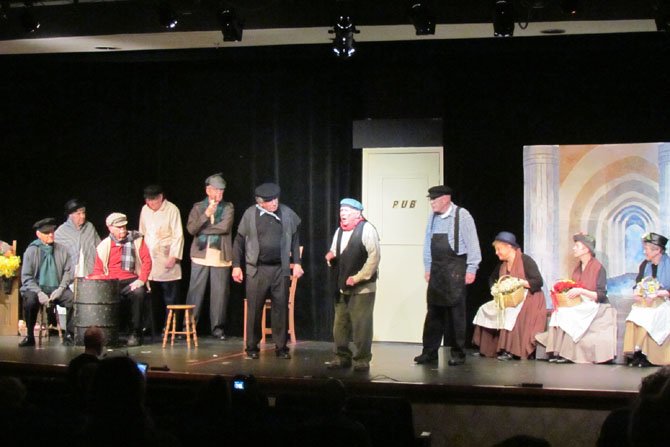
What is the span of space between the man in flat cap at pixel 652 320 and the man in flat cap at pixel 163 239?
446 centimetres

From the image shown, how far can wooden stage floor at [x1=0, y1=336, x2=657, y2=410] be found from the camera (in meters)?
6.42

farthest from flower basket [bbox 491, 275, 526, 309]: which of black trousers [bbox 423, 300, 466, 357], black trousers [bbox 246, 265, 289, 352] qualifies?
black trousers [bbox 246, 265, 289, 352]

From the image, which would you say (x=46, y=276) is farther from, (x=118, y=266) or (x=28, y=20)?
(x=28, y=20)

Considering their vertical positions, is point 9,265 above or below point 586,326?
above

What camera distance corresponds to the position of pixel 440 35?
8852 mm

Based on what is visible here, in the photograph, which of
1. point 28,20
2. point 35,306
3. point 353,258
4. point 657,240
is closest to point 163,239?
point 35,306

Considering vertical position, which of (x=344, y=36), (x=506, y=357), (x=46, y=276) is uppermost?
(x=344, y=36)

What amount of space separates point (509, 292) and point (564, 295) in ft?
1.57

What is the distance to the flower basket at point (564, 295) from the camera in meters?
8.22

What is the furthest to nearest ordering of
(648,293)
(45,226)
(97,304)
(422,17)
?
(45,226) → (97,304) → (648,293) → (422,17)

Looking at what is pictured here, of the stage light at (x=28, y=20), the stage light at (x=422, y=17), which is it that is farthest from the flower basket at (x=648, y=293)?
the stage light at (x=28, y=20)

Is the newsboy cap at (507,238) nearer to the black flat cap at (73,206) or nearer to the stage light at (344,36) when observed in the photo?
the stage light at (344,36)

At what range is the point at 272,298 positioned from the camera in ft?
26.9

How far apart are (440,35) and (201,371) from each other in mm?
3852
